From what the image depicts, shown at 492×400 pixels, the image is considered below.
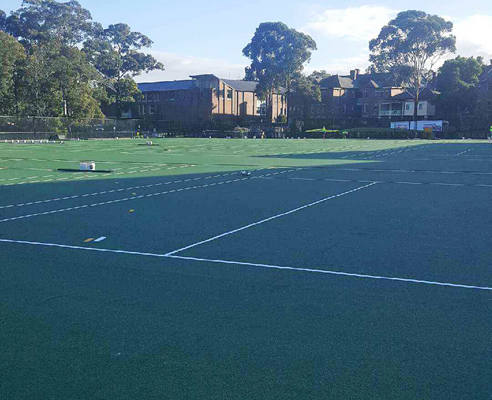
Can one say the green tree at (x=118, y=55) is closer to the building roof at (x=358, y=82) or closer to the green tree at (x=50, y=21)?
the green tree at (x=50, y=21)

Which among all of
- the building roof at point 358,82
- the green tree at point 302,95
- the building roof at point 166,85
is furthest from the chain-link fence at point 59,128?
the building roof at point 358,82

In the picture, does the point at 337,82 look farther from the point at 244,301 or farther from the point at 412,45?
the point at 244,301

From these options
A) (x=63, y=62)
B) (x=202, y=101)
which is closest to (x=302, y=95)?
(x=202, y=101)

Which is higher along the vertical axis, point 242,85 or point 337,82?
point 337,82

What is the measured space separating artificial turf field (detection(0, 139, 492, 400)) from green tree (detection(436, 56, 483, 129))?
8161 cm

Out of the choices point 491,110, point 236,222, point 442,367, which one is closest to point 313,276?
point 442,367

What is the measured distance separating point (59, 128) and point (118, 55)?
1694 inches

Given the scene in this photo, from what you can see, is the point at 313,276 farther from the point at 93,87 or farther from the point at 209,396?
the point at 93,87

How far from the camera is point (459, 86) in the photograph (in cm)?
8988

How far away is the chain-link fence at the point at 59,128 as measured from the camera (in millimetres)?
63156

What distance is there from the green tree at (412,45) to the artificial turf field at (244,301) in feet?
289

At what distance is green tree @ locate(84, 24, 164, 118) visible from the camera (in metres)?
106

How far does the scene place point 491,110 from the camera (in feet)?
285

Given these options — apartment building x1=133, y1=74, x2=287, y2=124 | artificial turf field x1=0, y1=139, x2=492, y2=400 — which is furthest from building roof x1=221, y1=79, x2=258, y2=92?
artificial turf field x1=0, y1=139, x2=492, y2=400
